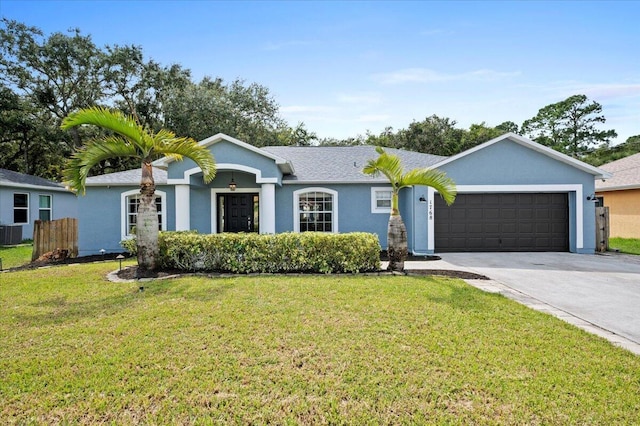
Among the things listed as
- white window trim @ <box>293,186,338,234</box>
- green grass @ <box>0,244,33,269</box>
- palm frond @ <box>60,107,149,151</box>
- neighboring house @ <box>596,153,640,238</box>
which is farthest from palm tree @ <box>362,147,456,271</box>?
neighboring house @ <box>596,153,640,238</box>

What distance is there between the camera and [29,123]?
23297mm

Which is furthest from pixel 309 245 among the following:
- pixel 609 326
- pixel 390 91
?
pixel 390 91

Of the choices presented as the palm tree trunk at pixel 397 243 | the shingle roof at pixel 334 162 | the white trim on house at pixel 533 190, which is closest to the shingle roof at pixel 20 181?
the shingle roof at pixel 334 162

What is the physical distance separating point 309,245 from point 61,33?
25575 mm

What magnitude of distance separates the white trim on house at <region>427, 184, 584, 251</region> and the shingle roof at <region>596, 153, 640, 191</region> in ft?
17.2

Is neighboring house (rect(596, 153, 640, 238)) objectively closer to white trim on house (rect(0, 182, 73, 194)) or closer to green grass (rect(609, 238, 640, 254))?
green grass (rect(609, 238, 640, 254))

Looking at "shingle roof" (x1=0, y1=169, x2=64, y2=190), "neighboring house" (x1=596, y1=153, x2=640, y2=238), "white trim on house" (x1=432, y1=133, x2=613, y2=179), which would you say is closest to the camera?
"white trim on house" (x1=432, y1=133, x2=613, y2=179)

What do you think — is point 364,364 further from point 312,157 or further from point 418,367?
point 312,157

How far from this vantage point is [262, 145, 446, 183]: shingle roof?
1298 centimetres

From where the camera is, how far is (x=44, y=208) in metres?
19.6

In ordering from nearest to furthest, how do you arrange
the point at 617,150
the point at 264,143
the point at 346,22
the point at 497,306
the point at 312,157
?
1. the point at 497,306
2. the point at 346,22
3. the point at 312,157
4. the point at 264,143
5. the point at 617,150

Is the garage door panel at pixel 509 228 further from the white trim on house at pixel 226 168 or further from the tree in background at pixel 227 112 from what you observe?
the tree in background at pixel 227 112

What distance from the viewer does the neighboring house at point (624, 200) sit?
50.4 feet

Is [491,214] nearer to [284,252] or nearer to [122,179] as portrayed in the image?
[284,252]
